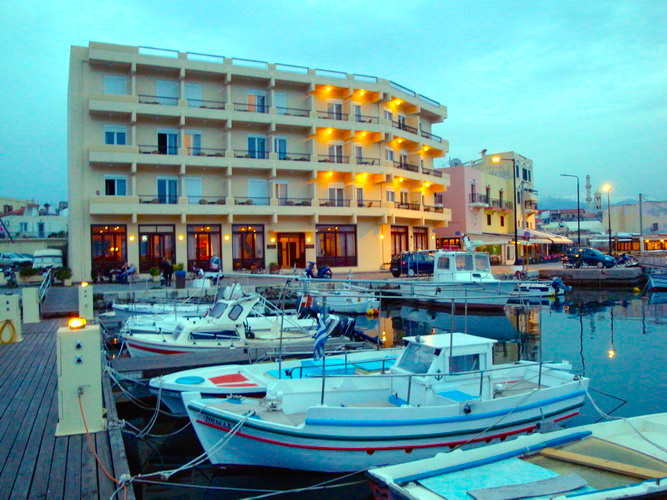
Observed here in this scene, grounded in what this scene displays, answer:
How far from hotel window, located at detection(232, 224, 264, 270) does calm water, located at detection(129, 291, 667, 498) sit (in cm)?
1171

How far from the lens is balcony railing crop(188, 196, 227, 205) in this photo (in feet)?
128

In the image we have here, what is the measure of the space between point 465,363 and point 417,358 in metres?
0.96

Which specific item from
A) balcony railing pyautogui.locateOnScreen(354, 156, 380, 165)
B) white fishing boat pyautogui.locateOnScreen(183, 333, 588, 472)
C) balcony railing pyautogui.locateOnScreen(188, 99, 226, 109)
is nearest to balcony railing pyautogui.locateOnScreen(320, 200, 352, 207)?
Answer: balcony railing pyautogui.locateOnScreen(354, 156, 380, 165)

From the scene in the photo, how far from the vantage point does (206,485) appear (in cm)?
961

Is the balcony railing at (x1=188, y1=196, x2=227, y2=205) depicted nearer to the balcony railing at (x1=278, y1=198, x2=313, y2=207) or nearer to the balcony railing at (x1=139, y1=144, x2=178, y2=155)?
the balcony railing at (x1=139, y1=144, x2=178, y2=155)

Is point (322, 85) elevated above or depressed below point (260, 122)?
above

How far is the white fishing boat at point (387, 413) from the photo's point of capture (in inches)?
357

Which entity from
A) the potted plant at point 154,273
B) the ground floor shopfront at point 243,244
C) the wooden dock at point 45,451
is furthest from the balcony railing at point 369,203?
the wooden dock at point 45,451

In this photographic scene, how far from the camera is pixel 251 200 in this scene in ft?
134

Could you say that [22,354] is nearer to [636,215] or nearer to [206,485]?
[206,485]

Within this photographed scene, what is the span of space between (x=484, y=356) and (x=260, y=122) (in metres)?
→ 33.5

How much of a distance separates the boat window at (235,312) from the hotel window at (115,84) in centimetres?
2700

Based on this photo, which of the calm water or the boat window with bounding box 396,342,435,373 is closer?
the calm water

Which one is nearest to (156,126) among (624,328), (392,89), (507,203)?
(392,89)
